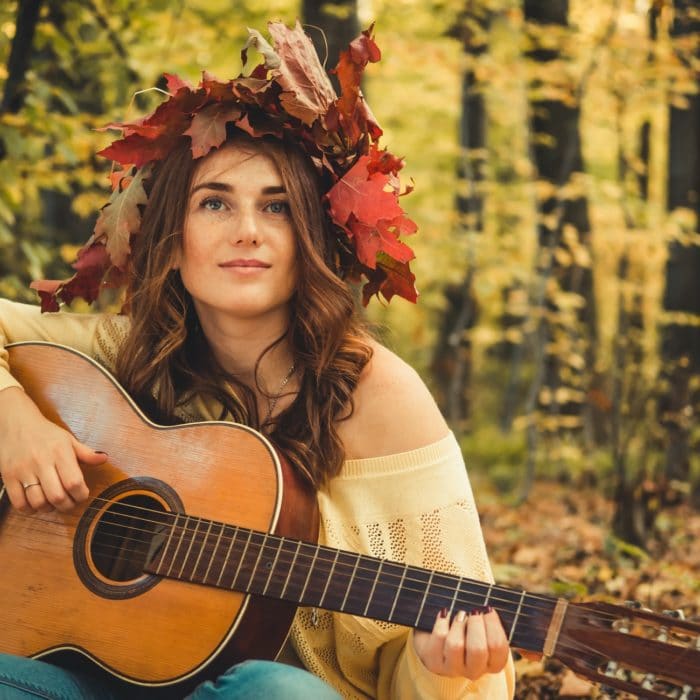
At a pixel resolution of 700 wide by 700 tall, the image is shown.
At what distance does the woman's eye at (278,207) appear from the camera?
8.63 feet

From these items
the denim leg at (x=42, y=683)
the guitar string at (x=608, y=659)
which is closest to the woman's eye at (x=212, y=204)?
the denim leg at (x=42, y=683)

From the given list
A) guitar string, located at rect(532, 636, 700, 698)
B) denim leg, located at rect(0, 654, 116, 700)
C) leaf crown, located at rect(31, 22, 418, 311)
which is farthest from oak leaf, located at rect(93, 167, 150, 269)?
guitar string, located at rect(532, 636, 700, 698)

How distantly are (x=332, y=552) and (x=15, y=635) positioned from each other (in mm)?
893

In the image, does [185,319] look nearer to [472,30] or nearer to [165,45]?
[165,45]

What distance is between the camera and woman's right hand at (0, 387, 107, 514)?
96.0 inches

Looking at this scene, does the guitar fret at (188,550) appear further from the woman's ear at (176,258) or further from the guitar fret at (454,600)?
the woman's ear at (176,258)

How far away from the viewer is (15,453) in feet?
8.27

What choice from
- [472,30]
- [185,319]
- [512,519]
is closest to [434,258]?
[472,30]

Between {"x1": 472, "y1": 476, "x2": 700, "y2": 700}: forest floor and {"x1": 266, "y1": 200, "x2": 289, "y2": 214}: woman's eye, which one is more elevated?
{"x1": 266, "y1": 200, "x2": 289, "y2": 214}: woman's eye

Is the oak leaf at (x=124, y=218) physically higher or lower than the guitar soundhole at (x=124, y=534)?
higher

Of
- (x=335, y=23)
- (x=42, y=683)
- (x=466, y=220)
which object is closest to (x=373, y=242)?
(x=42, y=683)

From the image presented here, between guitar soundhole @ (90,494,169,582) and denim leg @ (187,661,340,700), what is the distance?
1.21 feet

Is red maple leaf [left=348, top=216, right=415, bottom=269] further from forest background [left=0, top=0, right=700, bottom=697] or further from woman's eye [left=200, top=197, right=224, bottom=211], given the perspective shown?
forest background [left=0, top=0, right=700, bottom=697]

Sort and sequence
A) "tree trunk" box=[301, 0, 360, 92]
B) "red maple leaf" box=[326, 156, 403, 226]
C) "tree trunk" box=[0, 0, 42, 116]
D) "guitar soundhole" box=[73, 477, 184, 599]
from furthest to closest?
"tree trunk" box=[301, 0, 360, 92] → "tree trunk" box=[0, 0, 42, 116] → "red maple leaf" box=[326, 156, 403, 226] → "guitar soundhole" box=[73, 477, 184, 599]
